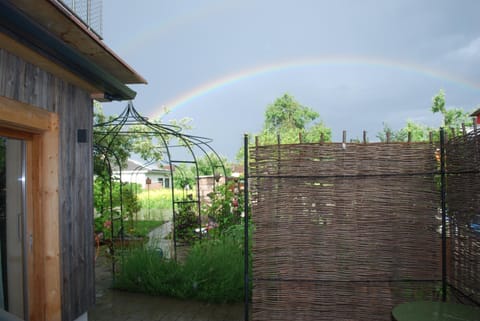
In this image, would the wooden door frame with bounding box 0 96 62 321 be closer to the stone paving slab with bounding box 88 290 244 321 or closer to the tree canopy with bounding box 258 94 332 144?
the stone paving slab with bounding box 88 290 244 321

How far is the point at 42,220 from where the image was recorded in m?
2.77

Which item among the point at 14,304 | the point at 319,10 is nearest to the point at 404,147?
the point at 14,304

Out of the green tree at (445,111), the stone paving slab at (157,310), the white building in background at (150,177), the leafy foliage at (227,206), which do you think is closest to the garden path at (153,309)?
the stone paving slab at (157,310)

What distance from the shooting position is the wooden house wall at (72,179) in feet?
8.93

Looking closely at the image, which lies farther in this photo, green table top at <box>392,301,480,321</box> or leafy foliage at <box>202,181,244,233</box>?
leafy foliage at <box>202,181,244,233</box>

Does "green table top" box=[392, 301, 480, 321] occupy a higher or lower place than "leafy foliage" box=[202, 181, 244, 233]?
lower

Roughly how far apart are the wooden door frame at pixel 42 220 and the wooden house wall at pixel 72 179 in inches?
4.0

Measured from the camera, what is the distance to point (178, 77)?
80.7 ft

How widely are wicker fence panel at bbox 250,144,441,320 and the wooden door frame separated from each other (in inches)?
62.7

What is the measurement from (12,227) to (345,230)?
2521mm

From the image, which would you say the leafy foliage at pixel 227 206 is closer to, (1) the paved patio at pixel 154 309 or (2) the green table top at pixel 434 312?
(1) the paved patio at pixel 154 309

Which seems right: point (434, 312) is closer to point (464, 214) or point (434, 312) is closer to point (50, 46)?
point (464, 214)

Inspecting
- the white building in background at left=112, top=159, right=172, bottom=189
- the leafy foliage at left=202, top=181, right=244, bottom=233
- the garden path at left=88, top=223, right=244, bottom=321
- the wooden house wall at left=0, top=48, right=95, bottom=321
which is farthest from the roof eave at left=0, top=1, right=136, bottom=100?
the white building in background at left=112, top=159, right=172, bottom=189

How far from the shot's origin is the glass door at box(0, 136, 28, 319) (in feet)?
8.21
